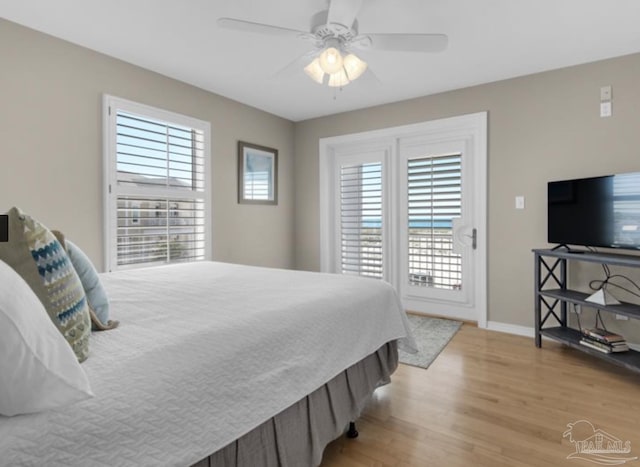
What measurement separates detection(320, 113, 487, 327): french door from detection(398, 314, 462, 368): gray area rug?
228 millimetres

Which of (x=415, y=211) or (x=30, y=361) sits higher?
(x=415, y=211)

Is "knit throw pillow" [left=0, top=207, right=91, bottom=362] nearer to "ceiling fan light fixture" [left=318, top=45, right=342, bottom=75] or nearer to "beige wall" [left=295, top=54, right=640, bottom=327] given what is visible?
"ceiling fan light fixture" [left=318, top=45, right=342, bottom=75]

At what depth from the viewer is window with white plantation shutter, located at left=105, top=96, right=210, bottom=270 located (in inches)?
115

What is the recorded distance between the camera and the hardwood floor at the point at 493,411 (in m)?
1.64

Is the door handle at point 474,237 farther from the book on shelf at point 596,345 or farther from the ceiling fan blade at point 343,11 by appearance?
the ceiling fan blade at point 343,11

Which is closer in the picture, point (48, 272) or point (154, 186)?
point (48, 272)

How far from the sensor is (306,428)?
1330 millimetres

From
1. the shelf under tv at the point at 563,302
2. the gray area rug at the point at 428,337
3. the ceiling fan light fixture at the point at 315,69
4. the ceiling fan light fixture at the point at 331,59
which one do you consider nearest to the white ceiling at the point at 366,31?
the ceiling fan light fixture at the point at 315,69

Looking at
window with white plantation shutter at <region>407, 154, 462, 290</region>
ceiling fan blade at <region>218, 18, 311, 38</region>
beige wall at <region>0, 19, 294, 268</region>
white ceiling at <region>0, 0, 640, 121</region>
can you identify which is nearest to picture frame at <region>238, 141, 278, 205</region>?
beige wall at <region>0, 19, 294, 268</region>

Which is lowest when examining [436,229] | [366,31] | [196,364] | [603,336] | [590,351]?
[590,351]

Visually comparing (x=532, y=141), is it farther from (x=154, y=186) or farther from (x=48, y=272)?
(x=48, y=272)

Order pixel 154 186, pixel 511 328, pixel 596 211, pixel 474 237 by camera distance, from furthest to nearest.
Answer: pixel 474 237, pixel 511 328, pixel 154 186, pixel 596 211

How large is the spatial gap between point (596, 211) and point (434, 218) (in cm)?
147

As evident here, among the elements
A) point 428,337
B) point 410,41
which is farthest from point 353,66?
point 428,337
